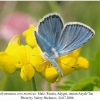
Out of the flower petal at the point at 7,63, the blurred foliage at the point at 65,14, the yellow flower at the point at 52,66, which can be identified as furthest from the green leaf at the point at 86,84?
the blurred foliage at the point at 65,14

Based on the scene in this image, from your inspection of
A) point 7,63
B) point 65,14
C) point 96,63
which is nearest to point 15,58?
point 7,63

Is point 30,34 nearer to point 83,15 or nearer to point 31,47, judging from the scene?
point 31,47

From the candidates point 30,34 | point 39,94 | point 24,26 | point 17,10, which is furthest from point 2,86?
point 17,10

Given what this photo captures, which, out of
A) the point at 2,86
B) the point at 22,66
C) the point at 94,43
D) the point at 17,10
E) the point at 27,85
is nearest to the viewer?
the point at 22,66

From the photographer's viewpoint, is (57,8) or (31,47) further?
(57,8)

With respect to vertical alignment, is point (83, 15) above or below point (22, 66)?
above

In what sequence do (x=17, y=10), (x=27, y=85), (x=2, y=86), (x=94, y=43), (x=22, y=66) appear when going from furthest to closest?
(x=17, y=10)
(x=94, y=43)
(x=27, y=85)
(x=2, y=86)
(x=22, y=66)

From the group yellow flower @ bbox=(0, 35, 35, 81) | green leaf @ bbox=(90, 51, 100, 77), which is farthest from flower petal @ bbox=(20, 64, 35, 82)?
green leaf @ bbox=(90, 51, 100, 77)
